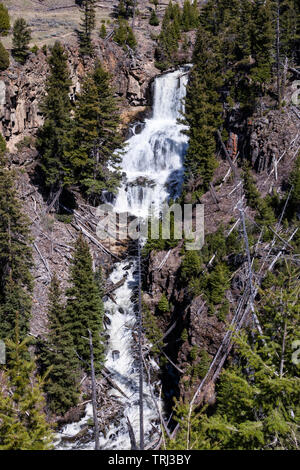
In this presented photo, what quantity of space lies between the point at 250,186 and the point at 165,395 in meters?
16.7

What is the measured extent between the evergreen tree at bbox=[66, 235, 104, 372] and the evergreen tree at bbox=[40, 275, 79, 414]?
35.5 inches

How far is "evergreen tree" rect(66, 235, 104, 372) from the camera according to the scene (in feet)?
75.8

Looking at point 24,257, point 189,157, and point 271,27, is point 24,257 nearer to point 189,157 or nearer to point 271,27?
point 189,157

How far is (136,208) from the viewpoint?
37.2 m

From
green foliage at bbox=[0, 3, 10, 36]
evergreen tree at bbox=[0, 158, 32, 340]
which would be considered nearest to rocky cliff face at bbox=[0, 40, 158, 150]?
green foliage at bbox=[0, 3, 10, 36]

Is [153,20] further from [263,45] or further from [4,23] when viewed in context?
[263,45]

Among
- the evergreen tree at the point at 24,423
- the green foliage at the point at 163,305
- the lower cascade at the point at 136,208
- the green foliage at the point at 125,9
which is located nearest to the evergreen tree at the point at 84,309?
the lower cascade at the point at 136,208

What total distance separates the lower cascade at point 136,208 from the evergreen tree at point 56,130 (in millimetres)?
7218

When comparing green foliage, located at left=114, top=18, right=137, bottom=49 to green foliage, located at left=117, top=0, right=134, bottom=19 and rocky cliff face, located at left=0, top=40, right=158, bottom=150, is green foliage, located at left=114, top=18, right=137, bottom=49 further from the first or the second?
green foliage, located at left=117, top=0, right=134, bottom=19

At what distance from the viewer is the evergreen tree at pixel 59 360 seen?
844 inches

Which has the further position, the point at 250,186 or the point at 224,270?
the point at 250,186

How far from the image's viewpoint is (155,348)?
81.4ft

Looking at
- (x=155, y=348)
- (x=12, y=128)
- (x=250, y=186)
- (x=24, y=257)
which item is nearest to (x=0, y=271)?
(x=24, y=257)

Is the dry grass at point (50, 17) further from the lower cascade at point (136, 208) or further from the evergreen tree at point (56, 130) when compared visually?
the lower cascade at point (136, 208)
